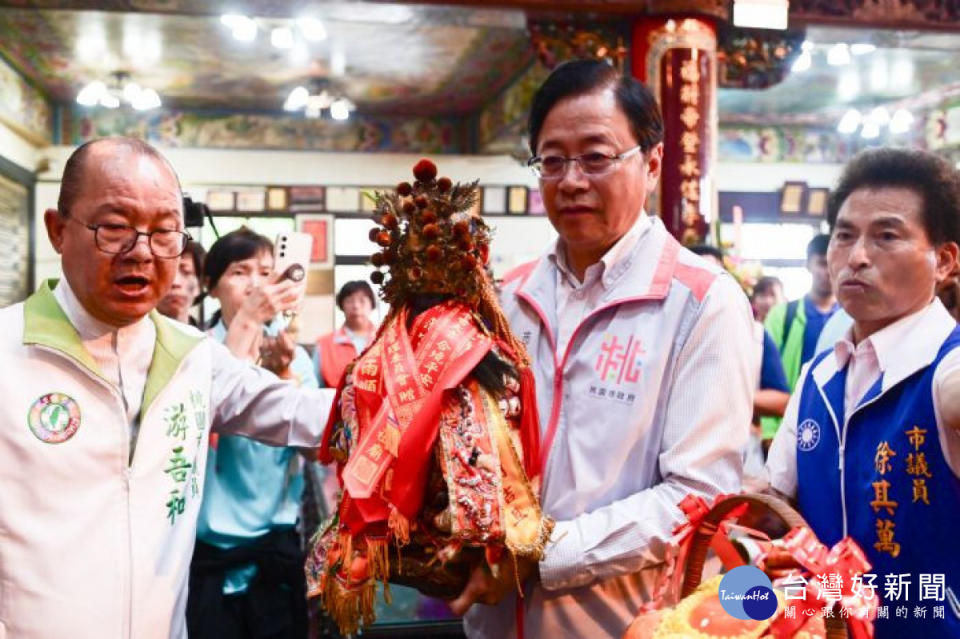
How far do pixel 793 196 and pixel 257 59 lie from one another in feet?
19.9

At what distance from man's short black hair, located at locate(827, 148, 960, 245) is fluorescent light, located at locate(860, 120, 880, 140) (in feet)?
29.0

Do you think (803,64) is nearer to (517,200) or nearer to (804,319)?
(517,200)

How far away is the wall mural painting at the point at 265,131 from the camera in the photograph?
948cm

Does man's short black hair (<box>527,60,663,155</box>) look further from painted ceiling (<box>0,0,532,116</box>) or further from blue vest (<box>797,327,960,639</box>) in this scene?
painted ceiling (<box>0,0,532,116</box>)

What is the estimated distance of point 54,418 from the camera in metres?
1.47

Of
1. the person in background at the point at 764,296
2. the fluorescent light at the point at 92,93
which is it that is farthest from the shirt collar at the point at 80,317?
the fluorescent light at the point at 92,93

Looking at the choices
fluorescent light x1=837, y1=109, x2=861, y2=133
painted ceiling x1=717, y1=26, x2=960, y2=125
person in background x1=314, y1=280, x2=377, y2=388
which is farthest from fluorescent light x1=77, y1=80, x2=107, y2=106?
fluorescent light x1=837, y1=109, x2=861, y2=133

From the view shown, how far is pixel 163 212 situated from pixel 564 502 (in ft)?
2.79

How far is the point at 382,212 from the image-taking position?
154 cm

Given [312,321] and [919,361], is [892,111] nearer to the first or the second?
[312,321]

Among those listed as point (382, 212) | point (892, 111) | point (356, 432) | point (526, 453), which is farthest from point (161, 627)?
point (892, 111)

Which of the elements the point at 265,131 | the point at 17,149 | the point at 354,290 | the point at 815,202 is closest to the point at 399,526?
the point at 354,290

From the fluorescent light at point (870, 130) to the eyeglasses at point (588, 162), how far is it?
9.03 meters

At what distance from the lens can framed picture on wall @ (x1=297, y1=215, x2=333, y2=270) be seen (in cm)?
962
